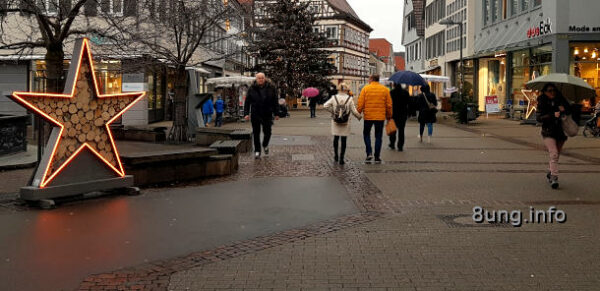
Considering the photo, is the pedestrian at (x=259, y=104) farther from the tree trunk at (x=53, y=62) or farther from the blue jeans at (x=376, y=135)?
the tree trunk at (x=53, y=62)

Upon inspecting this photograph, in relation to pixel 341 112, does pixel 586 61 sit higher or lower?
higher

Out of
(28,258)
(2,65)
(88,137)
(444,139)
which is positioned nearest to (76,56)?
(88,137)

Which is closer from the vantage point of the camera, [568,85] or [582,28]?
[568,85]

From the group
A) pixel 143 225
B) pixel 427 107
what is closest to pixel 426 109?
pixel 427 107

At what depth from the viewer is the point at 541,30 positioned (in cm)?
3064

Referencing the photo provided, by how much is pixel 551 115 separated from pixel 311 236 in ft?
18.3

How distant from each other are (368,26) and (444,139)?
273ft

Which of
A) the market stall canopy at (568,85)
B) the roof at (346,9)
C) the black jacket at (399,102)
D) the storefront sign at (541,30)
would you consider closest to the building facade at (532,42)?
the storefront sign at (541,30)

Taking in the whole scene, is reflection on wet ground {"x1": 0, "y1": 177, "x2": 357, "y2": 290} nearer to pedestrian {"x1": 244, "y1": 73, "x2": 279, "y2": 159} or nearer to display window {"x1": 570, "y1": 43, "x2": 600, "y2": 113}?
pedestrian {"x1": 244, "y1": 73, "x2": 279, "y2": 159}

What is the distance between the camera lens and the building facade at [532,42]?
29.0 metres

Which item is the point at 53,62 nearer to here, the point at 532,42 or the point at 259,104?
the point at 259,104

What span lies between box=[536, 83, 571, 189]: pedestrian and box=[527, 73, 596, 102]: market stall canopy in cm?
20

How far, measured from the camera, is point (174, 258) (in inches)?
241

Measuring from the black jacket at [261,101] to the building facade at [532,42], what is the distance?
1276 cm
